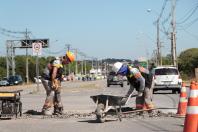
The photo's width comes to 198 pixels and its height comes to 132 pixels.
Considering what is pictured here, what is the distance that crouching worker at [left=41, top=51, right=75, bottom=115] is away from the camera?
53.4 feet

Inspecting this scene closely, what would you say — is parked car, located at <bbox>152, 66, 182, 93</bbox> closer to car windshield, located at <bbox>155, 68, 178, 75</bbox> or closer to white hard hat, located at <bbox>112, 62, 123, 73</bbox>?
car windshield, located at <bbox>155, 68, 178, 75</bbox>

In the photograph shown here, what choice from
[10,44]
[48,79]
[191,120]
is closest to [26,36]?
[10,44]

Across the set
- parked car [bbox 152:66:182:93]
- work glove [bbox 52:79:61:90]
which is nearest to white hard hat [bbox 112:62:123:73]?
work glove [bbox 52:79:61:90]

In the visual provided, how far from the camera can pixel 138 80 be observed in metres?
15.1

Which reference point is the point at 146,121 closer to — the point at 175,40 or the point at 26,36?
the point at 175,40

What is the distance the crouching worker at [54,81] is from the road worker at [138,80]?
6.45 ft

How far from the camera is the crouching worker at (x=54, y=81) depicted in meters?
16.3

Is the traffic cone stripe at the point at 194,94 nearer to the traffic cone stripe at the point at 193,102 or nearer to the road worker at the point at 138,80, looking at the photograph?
the traffic cone stripe at the point at 193,102

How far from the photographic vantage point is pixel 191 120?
25.3ft

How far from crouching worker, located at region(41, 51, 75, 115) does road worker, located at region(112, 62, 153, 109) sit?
1.97 meters

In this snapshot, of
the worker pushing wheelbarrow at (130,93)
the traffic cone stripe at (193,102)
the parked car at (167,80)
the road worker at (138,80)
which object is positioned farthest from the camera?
the parked car at (167,80)

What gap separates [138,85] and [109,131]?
3.14 meters

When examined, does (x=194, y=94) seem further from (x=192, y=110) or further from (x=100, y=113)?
(x=100, y=113)

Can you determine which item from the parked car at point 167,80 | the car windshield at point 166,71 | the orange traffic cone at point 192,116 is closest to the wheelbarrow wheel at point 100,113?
the orange traffic cone at point 192,116
